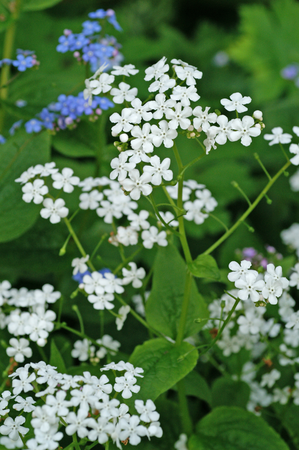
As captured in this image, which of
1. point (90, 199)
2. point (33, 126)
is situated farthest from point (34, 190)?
point (33, 126)

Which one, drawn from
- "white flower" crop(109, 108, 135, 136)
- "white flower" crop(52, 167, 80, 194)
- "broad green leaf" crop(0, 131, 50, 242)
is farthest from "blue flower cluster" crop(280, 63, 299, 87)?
"white flower" crop(109, 108, 135, 136)

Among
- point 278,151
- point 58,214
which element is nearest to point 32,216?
point 58,214

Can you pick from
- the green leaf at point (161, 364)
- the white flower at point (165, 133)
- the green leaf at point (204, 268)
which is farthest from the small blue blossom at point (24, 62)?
the green leaf at point (161, 364)

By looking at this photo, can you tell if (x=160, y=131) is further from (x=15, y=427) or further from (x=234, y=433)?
(x=234, y=433)

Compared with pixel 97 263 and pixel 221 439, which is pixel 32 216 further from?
pixel 221 439

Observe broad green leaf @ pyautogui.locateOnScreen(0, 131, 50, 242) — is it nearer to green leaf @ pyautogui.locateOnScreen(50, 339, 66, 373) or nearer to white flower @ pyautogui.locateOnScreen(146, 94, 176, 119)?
green leaf @ pyautogui.locateOnScreen(50, 339, 66, 373)
